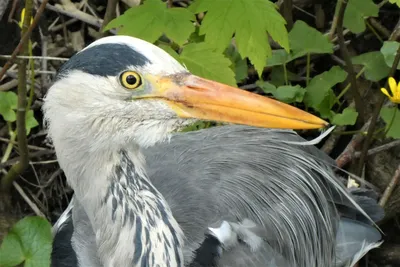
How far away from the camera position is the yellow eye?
154cm

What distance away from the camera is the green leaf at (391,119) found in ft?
8.23

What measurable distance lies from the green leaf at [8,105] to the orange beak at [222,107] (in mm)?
1154

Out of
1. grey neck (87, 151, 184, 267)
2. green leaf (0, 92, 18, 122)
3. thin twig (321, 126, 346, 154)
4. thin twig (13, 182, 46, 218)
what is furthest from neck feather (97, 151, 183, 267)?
thin twig (321, 126, 346, 154)

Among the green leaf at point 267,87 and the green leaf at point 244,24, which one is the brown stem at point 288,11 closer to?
the green leaf at point 267,87

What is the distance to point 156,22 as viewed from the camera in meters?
2.15

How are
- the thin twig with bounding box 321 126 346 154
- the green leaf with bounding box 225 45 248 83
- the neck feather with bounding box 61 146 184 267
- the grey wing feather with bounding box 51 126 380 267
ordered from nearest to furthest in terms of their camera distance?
the neck feather with bounding box 61 146 184 267, the grey wing feather with bounding box 51 126 380 267, the green leaf with bounding box 225 45 248 83, the thin twig with bounding box 321 126 346 154

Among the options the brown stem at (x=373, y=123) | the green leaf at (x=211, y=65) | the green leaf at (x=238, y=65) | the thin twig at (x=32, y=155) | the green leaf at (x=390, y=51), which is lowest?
the thin twig at (x=32, y=155)

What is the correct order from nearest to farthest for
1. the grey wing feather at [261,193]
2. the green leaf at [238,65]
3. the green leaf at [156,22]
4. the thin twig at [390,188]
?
the grey wing feather at [261,193] < the green leaf at [156,22] < the thin twig at [390,188] < the green leaf at [238,65]

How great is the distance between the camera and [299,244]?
89.7 inches

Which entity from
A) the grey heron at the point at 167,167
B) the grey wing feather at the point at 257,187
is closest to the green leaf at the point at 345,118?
the grey wing feather at the point at 257,187

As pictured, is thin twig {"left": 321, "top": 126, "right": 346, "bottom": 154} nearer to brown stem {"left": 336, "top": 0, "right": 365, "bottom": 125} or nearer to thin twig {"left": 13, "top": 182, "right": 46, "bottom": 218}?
brown stem {"left": 336, "top": 0, "right": 365, "bottom": 125}

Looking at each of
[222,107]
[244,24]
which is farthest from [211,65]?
[222,107]

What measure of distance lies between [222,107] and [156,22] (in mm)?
650

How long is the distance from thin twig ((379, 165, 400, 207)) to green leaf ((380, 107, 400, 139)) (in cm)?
22
